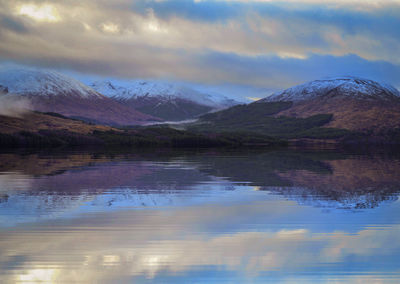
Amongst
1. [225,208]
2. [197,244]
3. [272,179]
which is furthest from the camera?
[272,179]

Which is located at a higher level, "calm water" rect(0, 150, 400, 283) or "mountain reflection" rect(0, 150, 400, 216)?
"mountain reflection" rect(0, 150, 400, 216)

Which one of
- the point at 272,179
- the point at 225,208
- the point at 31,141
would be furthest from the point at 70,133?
the point at 225,208

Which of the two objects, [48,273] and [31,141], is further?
[31,141]

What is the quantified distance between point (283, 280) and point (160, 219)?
7.38 m

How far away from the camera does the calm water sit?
12.0 m

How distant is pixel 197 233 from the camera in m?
15.9

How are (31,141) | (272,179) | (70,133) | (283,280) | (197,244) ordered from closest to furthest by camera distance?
1. (283,280)
2. (197,244)
3. (272,179)
4. (31,141)
5. (70,133)

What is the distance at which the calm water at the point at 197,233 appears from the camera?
39.5 feet

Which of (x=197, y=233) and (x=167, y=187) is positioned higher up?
(x=167, y=187)

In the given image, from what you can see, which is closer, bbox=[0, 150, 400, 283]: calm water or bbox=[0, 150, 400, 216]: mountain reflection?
bbox=[0, 150, 400, 283]: calm water

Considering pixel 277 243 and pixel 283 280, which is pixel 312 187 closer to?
pixel 277 243

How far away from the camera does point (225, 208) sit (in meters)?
20.5

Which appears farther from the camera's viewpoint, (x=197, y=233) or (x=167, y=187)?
(x=167, y=187)

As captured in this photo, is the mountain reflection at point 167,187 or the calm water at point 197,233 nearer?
the calm water at point 197,233
